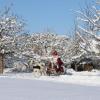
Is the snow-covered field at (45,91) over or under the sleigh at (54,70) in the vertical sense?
under

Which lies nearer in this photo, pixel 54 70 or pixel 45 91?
pixel 45 91

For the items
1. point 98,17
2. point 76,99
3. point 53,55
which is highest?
point 98,17

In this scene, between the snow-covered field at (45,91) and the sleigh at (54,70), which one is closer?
the snow-covered field at (45,91)

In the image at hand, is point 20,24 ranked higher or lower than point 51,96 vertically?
higher

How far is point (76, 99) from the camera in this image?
891 cm

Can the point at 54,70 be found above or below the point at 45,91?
above

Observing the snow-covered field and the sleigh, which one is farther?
the sleigh


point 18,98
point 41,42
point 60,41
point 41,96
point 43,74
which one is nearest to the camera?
point 18,98

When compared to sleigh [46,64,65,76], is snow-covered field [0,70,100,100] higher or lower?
lower

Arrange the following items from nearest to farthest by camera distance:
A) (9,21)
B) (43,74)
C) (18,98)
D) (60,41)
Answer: (18,98)
(43,74)
(9,21)
(60,41)

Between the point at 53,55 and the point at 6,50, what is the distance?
9.42 m

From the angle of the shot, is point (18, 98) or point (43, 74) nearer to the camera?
point (18, 98)

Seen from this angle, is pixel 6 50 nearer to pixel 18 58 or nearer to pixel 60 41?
pixel 18 58

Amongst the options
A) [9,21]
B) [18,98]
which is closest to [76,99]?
[18,98]
